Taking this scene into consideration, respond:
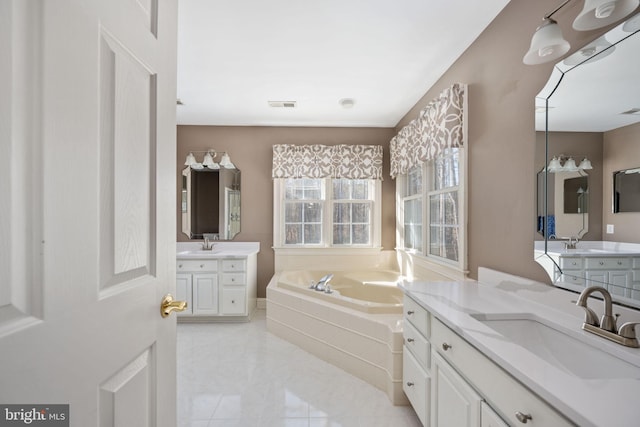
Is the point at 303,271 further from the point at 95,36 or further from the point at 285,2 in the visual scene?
the point at 95,36

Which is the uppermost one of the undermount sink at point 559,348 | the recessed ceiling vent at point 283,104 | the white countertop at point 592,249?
the recessed ceiling vent at point 283,104

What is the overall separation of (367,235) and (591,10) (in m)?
3.18

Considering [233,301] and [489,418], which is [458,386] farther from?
[233,301]

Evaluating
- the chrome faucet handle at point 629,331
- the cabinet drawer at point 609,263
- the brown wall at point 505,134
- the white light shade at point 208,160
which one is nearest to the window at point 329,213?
the white light shade at point 208,160

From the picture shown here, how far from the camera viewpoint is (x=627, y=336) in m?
0.95

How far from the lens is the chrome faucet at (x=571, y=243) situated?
4.31 ft

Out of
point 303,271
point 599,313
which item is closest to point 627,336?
point 599,313

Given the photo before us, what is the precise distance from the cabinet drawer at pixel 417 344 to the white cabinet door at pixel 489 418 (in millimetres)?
459

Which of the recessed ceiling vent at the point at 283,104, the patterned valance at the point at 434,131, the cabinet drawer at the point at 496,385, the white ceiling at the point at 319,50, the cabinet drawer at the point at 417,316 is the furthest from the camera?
the recessed ceiling vent at the point at 283,104

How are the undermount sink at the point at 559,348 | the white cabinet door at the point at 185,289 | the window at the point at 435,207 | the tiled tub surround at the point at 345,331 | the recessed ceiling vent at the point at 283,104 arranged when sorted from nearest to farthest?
the undermount sink at the point at 559,348 < the tiled tub surround at the point at 345,331 < the window at the point at 435,207 < the recessed ceiling vent at the point at 283,104 < the white cabinet door at the point at 185,289

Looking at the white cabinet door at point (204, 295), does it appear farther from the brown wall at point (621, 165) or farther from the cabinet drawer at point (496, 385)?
the brown wall at point (621, 165)

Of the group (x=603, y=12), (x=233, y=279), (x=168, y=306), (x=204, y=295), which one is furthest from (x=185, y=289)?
(x=603, y=12)

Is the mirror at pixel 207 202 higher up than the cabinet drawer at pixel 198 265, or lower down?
higher up

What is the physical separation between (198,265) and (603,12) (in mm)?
3576
